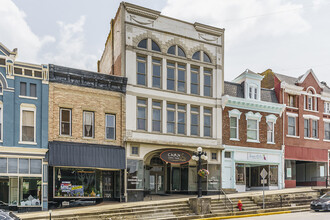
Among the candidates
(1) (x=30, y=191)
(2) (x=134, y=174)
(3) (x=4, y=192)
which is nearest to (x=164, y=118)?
(2) (x=134, y=174)

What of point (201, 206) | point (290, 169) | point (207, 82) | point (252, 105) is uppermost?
point (207, 82)

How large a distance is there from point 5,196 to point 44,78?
769cm

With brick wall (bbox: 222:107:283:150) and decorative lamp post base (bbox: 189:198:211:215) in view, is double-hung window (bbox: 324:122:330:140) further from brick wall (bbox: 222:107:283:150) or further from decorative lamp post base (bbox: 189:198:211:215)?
decorative lamp post base (bbox: 189:198:211:215)

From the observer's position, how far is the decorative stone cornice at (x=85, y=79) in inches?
1060

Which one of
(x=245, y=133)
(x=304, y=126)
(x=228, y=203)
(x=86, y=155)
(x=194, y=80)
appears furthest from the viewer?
(x=304, y=126)

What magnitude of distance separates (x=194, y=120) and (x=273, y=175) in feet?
30.7

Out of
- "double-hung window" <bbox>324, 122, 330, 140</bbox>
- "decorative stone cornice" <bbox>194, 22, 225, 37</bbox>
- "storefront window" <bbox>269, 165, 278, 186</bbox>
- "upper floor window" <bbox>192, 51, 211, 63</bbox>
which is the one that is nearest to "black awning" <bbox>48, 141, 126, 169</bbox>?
"upper floor window" <bbox>192, 51, 211, 63</bbox>

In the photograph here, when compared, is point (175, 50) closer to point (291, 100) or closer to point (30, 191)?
point (291, 100)

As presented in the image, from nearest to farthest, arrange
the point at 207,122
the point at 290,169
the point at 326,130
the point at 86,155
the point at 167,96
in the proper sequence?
the point at 86,155
the point at 167,96
the point at 207,122
the point at 290,169
the point at 326,130

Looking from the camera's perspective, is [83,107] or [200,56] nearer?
[83,107]

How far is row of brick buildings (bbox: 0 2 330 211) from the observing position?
25.6m

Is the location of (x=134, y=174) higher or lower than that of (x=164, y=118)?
lower

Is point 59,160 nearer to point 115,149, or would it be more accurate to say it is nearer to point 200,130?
point 115,149

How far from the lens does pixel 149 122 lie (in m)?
30.3
